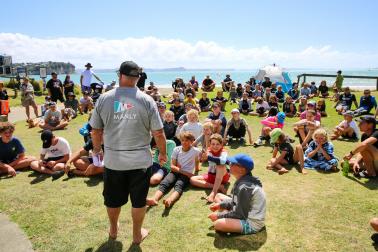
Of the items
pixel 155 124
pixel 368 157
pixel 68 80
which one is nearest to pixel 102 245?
pixel 155 124

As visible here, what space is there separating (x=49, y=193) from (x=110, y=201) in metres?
2.91

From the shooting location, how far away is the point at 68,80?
674 inches

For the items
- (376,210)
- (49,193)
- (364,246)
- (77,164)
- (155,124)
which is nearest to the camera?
(155,124)

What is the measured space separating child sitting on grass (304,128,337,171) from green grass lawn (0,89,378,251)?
12.3 inches

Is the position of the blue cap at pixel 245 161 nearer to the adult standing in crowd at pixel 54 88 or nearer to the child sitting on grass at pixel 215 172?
the child sitting on grass at pixel 215 172

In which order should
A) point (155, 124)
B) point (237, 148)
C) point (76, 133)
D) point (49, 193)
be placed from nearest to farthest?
point (155, 124), point (49, 193), point (237, 148), point (76, 133)

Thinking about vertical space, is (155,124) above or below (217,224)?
above

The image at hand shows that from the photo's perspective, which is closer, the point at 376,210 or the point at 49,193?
the point at 376,210

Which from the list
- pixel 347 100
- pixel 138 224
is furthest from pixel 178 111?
pixel 347 100

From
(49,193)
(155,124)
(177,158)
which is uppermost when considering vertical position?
(155,124)

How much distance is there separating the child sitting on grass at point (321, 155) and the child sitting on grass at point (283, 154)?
31cm

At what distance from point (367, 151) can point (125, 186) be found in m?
5.16

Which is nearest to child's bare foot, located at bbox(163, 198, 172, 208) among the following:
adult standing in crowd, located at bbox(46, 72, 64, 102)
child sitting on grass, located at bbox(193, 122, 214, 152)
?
child sitting on grass, located at bbox(193, 122, 214, 152)

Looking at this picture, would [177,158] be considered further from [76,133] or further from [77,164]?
[76,133]
